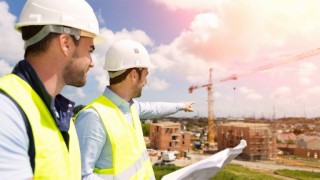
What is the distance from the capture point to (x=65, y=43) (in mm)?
1337

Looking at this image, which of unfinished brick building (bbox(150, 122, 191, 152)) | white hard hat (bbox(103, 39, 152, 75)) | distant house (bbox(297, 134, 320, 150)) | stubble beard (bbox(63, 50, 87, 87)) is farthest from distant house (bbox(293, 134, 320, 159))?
stubble beard (bbox(63, 50, 87, 87))

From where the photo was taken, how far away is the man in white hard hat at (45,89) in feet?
3.23

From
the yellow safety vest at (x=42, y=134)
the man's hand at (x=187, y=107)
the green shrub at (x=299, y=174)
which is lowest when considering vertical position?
the green shrub at (x=299, y=174)

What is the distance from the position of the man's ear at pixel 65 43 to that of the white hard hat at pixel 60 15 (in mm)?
27

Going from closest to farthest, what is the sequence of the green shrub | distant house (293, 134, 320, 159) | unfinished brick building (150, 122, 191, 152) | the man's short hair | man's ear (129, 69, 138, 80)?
1. the man's short hair
2. man's ear (129, 69, 138, 80)
3. the green shrub
4. distant house (293, 134, 320, 159)
5. unfinished brick building (150, 122, 191, 152)

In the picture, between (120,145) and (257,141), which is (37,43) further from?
(257,141)

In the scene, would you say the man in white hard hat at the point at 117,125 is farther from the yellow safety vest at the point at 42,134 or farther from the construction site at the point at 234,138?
the construction site at the point at 234,138

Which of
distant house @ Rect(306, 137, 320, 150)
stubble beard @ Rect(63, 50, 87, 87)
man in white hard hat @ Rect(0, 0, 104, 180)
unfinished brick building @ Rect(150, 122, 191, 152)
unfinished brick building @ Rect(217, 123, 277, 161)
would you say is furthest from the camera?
distant house @ Rect(306, 137, 320, 150)

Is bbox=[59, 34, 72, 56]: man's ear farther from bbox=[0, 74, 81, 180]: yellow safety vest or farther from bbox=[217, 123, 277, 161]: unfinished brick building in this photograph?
bbox=[217, 123, 277, 161]: unfinished brick building

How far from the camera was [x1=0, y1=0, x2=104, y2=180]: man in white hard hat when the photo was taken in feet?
3.23

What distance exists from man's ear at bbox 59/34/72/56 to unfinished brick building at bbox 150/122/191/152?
4589cm

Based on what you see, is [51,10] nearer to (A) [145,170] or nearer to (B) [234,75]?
(A) [145,170]

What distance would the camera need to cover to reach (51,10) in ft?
4.53

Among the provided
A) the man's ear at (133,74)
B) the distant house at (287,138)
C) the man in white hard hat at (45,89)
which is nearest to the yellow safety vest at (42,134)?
the man in white hard hat at (45,89)
